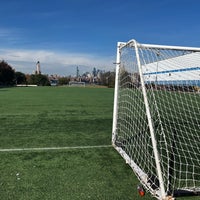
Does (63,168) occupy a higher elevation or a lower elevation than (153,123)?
lower

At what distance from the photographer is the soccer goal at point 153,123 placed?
2918 mm

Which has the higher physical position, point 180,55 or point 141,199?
point 180,55

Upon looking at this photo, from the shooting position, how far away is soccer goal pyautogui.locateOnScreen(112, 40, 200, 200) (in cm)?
292

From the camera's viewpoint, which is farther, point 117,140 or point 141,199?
point 117,140

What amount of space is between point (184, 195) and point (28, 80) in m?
68.8

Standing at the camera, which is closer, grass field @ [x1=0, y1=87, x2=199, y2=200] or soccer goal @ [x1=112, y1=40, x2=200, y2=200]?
grass field @ [x1=0, y1=87, x2=199, y2=200]

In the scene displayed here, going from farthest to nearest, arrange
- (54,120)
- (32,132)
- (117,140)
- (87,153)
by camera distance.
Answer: (54,120), (32,132), (117,140), (87,153)

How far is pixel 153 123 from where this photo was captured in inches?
118

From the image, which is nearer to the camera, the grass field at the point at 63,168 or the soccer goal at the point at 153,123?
the grass field at the point at 63,168

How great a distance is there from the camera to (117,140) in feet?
15.1

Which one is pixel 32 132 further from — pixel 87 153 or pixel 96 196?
pixel 96 196

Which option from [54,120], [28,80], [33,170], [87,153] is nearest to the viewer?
[33,170]

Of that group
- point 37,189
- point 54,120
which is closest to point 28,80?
point 54,120

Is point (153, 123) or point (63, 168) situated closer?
point (153, 123)
